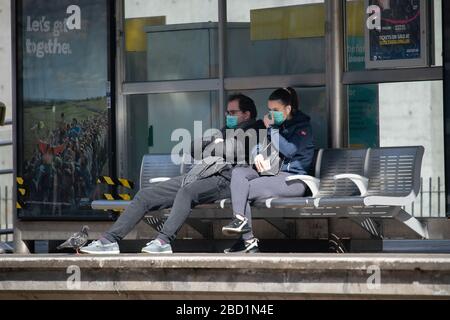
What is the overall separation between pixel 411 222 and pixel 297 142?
1042mm

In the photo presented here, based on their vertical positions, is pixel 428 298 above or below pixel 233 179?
below

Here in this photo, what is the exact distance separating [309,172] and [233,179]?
2.80ft

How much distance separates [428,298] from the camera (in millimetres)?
6699

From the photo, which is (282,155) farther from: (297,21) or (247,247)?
(297,21)

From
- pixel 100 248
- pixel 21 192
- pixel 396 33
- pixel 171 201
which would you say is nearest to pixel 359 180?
pixel 396 33

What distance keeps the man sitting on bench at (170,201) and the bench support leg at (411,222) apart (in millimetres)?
1236

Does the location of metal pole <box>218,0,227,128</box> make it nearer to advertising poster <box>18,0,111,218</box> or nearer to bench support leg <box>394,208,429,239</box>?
advertising poster <box>18,0,111,218</box>

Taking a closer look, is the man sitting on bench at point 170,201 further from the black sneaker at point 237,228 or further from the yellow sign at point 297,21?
the yellow sign at point 297,21

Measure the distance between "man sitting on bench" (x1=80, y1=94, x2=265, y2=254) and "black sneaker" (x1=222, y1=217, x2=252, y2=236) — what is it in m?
0.41

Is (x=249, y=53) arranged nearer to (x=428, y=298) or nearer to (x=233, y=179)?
(x=233, y=179)

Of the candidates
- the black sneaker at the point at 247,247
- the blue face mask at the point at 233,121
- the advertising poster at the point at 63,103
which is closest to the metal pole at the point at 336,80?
the blue face mask at the point at 233,121

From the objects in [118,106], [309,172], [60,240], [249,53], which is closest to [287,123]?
[309,172]

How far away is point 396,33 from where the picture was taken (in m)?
9.07

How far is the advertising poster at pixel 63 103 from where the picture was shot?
390 inches
